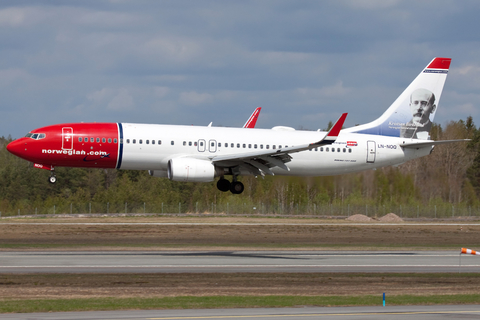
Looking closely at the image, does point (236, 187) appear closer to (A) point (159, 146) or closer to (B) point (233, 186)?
(B) point (233, 186)

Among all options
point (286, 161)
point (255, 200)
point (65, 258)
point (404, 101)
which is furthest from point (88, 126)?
point (255, 200)

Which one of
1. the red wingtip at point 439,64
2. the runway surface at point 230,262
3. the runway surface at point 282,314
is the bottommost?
the runway surface at point 282,314

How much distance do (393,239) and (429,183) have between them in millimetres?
11571

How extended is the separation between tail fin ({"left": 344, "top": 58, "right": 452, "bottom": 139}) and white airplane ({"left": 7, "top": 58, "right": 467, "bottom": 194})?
0.17 m

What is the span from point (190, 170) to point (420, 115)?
60.6 ft

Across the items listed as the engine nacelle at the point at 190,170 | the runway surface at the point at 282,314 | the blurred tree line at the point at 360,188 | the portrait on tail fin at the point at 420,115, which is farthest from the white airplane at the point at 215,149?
the runway surface at the point at 282,314

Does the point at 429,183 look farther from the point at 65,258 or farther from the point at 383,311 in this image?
the point at 383,311

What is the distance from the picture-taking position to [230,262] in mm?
33625

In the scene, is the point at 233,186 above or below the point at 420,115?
below

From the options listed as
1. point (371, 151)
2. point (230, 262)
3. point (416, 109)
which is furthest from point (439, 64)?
point (230, 262)

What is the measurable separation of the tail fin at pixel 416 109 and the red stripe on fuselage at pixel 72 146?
658 inches

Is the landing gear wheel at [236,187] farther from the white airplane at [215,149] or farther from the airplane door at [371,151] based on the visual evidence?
the airplane door at [371,151]

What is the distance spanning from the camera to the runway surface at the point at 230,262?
101 feet

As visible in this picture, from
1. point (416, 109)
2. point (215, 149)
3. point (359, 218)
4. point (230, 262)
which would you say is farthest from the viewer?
point (359, 218)
